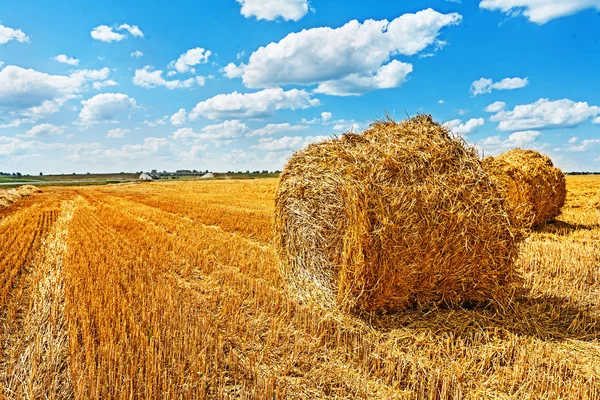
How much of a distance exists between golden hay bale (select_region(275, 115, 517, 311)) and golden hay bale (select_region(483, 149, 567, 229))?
5.77 metres

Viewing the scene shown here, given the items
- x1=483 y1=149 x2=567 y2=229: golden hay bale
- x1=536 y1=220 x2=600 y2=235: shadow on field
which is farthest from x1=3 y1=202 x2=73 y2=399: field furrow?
x1=536 y1=220 x2=600 y2=235: shadow on field

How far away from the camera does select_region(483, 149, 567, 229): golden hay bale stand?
11.1 metres

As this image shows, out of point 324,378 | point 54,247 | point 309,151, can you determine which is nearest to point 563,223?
point 309,151

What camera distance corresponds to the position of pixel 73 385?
12.0ft

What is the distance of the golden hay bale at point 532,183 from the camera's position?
11.1 meters

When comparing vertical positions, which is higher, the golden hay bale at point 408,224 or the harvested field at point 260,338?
the golden hay bale at point 408,224

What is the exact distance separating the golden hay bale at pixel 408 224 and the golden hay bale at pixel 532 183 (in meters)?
5.77

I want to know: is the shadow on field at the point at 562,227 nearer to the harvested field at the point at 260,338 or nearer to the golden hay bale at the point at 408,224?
the harvested field at the point at 260,338

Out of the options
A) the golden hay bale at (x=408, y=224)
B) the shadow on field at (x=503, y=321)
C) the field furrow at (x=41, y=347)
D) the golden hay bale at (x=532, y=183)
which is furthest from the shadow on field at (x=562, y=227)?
the field furrow at (x=41, y=347)

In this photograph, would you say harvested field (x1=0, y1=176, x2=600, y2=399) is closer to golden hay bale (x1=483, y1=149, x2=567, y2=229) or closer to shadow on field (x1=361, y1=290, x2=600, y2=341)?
shadow on field (x1=361, y1=290, x2=600, y2=341)

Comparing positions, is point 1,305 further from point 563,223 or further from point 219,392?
point 563,223

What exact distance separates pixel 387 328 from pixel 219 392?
2.28 m

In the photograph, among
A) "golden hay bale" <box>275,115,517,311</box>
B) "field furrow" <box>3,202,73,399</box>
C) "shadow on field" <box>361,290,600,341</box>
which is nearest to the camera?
"field furrow" <box>3,202,73,399</box>

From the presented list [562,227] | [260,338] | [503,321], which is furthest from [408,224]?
[562,227]
